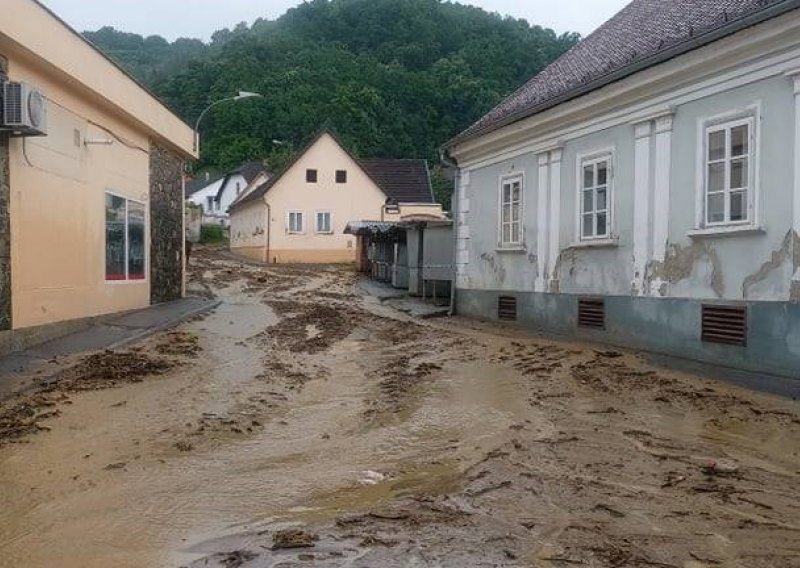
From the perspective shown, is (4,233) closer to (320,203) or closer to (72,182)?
(72,182)

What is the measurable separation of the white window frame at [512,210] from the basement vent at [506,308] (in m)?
1.06

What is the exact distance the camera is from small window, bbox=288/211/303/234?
43344mm

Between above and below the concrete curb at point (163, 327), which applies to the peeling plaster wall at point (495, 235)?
above

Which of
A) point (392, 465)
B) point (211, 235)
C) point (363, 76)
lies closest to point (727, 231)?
point (392, 465)

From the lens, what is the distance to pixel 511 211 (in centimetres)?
1528

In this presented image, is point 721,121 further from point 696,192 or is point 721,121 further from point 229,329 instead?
point 229,329

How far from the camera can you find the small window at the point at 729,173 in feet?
30.1

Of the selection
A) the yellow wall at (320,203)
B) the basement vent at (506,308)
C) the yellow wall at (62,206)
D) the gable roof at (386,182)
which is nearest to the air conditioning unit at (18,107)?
the yellow wall at (62,206)

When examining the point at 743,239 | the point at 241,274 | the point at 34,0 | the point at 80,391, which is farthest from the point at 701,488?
the point at 241,274

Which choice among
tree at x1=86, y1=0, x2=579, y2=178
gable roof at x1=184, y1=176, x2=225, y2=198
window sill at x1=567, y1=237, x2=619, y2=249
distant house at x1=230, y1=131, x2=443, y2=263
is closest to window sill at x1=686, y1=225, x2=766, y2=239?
window sill at x1=567, y1=237, x2=619, y2=249

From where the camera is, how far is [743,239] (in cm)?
922

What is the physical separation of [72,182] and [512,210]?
8112 mm

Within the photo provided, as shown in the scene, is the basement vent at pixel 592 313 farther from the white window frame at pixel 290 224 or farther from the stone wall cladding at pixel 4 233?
the white window frame at pixel 290 224

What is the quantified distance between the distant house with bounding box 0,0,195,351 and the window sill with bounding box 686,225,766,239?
851 cm
